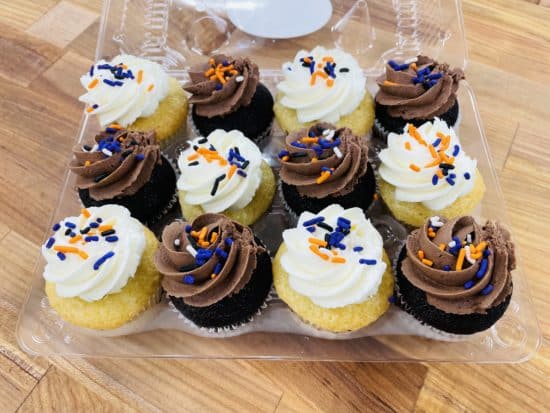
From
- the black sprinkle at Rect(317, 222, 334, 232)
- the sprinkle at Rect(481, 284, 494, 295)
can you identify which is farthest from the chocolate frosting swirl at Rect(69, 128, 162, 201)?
the sprinkle at Rect(481, 284, 494, 295)

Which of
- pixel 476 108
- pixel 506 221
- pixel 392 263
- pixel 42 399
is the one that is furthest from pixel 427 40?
pixel 42 399

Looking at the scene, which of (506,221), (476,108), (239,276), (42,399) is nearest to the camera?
(239,276)

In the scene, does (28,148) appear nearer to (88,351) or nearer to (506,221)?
(88,351)

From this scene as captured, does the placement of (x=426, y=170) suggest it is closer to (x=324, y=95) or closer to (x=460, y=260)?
(x=460, y=260)

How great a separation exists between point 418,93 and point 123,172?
4.18 ft

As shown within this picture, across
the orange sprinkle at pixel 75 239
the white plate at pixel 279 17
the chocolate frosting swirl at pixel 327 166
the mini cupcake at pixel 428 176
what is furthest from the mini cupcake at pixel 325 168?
the white plate at pixel 279 17

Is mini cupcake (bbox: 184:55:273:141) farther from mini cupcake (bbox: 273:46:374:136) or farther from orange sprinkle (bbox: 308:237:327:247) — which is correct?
orange sprinkle (bbox: 308:237:327:247)

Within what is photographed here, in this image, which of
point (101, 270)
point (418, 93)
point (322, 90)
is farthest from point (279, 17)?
point (101, 270)

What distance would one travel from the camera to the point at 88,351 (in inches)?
74.1

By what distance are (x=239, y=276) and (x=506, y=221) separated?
121 centimetres

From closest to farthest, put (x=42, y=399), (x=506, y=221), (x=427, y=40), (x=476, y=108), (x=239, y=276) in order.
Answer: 1. (x=239, y=276)
2. (x=42, y=399)
3. (x=506, y=221)
4. (x=476, y=108)
5. (x=427, y=40)

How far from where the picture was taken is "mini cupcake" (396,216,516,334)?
164 centimetres

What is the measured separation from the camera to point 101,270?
5.66 ft

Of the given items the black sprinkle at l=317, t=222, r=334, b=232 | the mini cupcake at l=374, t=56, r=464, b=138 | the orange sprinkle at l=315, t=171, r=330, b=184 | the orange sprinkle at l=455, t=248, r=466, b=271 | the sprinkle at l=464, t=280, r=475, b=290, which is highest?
the mini cupcake at l=374, t=56, r=464, b=138
